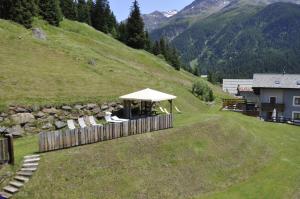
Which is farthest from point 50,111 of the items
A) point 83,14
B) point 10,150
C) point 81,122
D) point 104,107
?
point 83,14

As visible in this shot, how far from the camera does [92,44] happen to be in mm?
77312

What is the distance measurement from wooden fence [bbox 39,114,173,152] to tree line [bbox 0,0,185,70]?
44009mm

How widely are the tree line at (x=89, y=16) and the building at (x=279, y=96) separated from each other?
4083cm

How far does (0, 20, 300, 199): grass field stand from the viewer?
2516cm

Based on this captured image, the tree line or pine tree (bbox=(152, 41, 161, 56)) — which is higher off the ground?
the tree line

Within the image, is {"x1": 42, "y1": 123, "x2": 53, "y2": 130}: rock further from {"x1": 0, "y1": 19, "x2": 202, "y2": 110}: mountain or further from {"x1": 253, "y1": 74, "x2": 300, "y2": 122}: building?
{"x1": 253, "y1": 74, "x2": 300, "y2": 122}: building

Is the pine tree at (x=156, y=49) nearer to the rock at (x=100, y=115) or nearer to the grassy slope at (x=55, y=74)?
the grassy slope at (x=55, y=74)

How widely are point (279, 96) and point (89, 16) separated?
228 feet

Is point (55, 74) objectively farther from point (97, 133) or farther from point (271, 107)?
point (271, 107)

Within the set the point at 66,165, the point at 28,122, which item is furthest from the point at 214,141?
the point at 28,122

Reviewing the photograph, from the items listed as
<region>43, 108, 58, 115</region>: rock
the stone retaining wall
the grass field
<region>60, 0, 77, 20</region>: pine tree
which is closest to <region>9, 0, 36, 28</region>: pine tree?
the grass field

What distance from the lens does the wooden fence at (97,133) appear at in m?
26.4

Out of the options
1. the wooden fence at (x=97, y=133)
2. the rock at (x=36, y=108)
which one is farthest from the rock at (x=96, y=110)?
the wooden fence at (x=97, y=133)

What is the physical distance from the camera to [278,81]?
66.6 meters
